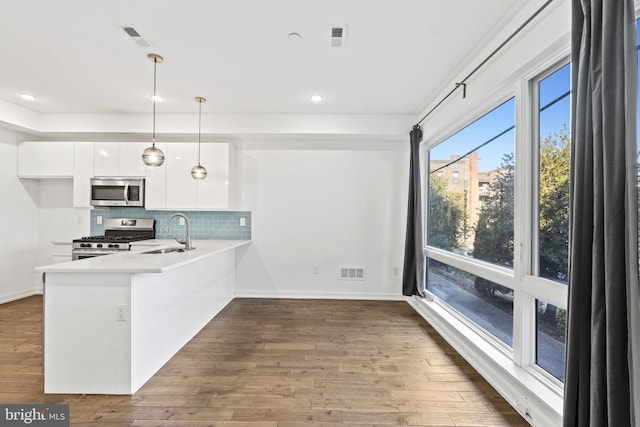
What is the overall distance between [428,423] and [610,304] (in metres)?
1.26

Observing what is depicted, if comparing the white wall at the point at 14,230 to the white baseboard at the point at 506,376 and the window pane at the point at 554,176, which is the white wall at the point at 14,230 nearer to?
the white baseboard at the point at 506,376

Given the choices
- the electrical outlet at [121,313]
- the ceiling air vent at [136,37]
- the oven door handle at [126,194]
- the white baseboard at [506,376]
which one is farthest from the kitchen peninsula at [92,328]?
the white baseboard at [506,376]

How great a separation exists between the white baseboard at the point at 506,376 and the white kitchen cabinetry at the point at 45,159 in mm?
5421

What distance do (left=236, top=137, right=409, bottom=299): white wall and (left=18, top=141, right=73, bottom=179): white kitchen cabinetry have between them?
249 centimetres

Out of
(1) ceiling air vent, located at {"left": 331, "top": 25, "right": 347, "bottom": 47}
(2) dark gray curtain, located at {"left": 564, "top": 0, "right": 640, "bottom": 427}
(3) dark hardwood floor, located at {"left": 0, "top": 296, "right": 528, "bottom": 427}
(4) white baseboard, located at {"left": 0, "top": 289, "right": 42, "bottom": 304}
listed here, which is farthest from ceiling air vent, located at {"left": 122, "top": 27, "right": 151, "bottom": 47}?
(4) white baseboard, located at {"left": 0, "top": 289, "right": 42, "bottom": 304}

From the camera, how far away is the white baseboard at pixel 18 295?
165 inches

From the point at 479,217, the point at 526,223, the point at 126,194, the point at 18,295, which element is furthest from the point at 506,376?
the point at 18,295

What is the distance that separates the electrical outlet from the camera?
2.13 meters

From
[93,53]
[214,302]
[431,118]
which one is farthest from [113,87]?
[431,118]

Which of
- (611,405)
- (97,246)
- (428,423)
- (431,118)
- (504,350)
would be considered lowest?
(428,423)

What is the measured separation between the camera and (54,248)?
4.60 m

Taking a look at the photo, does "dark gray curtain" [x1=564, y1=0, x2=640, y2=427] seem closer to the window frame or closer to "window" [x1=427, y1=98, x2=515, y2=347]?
the window frame

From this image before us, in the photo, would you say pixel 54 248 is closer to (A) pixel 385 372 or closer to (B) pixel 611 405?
(A) pixel 385 372

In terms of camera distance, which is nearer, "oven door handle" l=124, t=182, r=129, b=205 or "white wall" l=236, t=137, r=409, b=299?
"oven door handle" l=124, t=182, r=129, b=205
